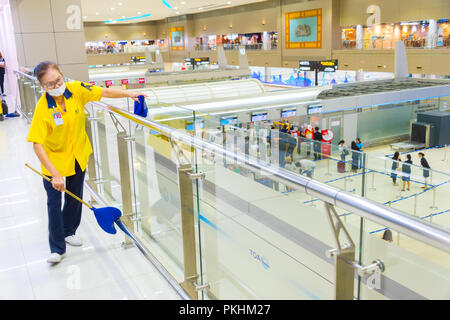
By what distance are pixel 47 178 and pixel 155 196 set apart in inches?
30.7

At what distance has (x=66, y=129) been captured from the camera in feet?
10.4

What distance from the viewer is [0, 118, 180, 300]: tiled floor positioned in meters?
2.89

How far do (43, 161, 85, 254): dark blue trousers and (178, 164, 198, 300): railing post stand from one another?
1.30m

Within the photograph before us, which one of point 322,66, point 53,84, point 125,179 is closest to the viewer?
point 53,84

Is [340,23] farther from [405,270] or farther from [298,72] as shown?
[405,270]

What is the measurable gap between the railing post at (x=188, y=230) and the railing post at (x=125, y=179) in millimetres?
1105

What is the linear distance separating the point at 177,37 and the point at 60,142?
4760cm

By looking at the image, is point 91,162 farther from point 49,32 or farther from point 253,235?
point 49,32

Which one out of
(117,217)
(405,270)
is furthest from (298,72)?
(405,270)

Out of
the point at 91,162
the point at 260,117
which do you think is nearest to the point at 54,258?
the point at 91,162

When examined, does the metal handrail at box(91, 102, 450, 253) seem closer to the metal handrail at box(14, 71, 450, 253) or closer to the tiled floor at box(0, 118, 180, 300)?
the metal handrail at box(14, 71, 450, 253)

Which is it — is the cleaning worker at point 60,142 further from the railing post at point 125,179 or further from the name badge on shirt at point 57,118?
the railing post at point 125,179

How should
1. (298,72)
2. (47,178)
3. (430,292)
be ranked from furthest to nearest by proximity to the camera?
(298,72)
(47,178)
(430,292)

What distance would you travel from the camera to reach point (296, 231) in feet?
6.24
